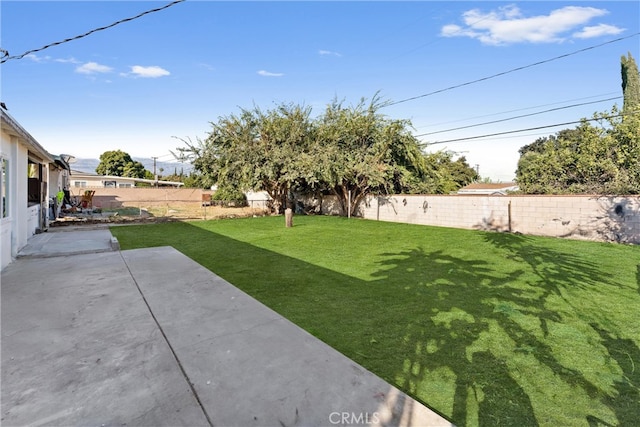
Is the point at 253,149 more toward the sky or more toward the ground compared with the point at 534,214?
more toward the sky

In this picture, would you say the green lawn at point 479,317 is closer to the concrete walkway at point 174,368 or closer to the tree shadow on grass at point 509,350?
the tree shadow on grass at point 509,350

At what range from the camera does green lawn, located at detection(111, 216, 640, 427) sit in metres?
2.09

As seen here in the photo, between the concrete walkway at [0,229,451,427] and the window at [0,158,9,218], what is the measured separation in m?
2.41

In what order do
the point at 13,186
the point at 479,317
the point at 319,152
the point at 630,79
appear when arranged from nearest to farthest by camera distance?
the point at 479,317
the point at 13,186
the point at 319,152
the point at 630,79

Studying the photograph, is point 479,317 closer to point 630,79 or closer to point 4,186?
point 4,186

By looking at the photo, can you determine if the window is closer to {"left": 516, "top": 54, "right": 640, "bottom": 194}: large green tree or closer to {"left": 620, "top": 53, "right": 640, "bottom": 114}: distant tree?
{"left": 516, "top": 54, "right": 640, "bottom": 194}: large green tree

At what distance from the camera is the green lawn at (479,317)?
2.09 meters

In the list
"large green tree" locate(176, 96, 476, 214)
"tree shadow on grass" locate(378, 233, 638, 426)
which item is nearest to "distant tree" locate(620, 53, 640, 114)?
"large green tree" locate(176, 96, 476, 214)

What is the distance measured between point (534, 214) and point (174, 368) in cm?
1090

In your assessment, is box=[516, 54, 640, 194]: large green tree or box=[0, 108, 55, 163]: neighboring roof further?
box=[516, 54, 640, 194]: large green tree

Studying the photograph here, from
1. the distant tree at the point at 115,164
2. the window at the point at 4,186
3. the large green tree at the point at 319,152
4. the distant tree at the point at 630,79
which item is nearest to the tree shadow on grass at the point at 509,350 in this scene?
the window at the point at 4,186
